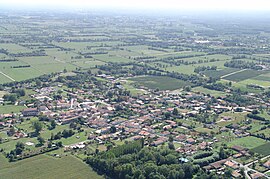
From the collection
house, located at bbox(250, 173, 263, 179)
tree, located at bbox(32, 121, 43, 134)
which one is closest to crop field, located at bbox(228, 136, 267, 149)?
house, located at bbox(250, 173, 263, 179)

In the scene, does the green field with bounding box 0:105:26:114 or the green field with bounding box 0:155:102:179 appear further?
the green field with bounding box 0:105:26:114

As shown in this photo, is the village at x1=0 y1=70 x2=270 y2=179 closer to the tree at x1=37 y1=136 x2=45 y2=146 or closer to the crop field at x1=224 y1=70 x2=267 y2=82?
the tree at x1=37 y1=136 x2=45 y2=146

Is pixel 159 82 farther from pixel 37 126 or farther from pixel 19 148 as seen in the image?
pixel 19 148

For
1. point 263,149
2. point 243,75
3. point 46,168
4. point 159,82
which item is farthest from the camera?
point 243,75

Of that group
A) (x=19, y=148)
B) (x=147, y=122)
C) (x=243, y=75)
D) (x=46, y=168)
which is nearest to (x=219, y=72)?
(x=243, y=75)

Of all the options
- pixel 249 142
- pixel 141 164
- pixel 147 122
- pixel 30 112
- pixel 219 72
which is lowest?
pixel 147 122

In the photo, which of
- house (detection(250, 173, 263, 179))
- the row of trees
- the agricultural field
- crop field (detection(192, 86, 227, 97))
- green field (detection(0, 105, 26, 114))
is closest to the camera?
the row of trees

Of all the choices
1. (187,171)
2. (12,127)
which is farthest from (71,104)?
(187,171)

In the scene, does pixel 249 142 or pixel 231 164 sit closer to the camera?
Result: pixel 231 164
